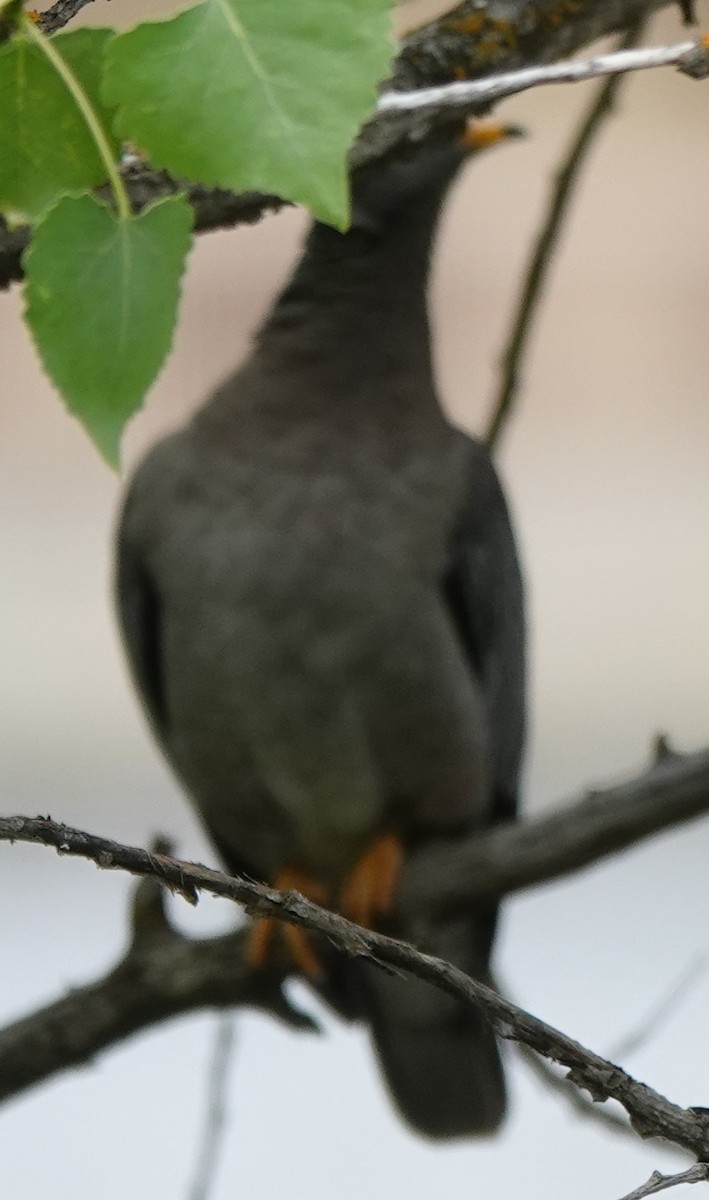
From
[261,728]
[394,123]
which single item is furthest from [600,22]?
[261,728]

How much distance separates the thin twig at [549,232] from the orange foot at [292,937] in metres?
0.37

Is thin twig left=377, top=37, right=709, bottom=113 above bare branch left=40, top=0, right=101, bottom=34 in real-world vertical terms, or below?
below

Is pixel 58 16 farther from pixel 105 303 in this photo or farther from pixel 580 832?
pixel 580 832

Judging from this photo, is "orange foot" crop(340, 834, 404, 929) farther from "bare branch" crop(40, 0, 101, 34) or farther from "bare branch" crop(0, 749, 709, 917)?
"bare branch" crop(40, 0, 101, 34)

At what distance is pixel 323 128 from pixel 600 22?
0.63 metres

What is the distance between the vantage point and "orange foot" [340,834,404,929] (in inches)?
49.8

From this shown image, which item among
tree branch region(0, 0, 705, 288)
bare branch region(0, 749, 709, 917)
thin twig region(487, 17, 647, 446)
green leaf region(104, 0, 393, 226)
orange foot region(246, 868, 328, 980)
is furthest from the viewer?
orange foot region(246, 868, 328, 980)

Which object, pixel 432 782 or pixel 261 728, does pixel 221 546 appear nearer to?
pixel 261 728

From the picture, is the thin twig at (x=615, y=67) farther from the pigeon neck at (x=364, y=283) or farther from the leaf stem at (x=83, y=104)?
the pigeon neck at (x=364, y=283)

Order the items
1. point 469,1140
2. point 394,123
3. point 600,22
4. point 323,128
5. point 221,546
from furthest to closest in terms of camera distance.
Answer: point 469,1140 < point 221,546 < point 600,22 < point 394,123 < point 323,128

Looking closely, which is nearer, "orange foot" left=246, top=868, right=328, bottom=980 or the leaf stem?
the leaf stem

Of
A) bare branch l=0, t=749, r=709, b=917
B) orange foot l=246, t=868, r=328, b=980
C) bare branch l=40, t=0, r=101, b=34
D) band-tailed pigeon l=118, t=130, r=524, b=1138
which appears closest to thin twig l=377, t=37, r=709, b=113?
bare branch l=40, t=0, r=101, b=34

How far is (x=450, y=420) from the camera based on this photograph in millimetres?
1345

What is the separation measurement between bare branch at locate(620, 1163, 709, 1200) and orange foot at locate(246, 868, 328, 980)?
60 cm
